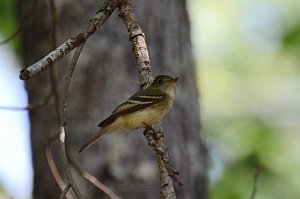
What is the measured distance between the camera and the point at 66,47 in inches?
106

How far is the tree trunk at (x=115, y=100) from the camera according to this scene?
409 cm

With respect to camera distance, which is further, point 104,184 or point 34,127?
point 34,127

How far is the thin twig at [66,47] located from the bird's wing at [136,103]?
61 centimetres

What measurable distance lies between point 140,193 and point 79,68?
0.78 m

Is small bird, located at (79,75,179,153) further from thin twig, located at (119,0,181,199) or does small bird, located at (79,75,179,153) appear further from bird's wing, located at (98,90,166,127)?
thin twig, located at (119,0,181,199)

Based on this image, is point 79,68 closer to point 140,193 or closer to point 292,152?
point 140,193

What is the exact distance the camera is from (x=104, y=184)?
4.02 meters

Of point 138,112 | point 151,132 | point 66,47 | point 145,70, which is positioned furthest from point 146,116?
point 66,47

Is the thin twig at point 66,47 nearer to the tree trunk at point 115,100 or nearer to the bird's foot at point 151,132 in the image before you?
the bird's foot at point 151,132

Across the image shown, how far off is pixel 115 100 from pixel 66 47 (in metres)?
1.50

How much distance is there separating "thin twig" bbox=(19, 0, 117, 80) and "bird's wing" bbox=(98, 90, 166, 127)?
24.2 inches

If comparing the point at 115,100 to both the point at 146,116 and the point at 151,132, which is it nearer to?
the point at 146,116

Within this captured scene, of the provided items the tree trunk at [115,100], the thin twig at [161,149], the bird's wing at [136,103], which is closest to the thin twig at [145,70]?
the thin twig at [161,149]

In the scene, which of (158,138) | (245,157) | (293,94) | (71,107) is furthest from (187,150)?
(293,94)
